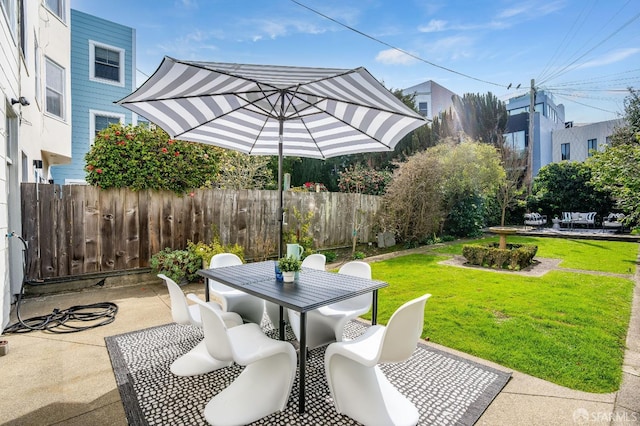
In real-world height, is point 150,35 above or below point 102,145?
above

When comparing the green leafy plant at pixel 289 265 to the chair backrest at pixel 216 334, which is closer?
the chair backrest at pixel 216 334

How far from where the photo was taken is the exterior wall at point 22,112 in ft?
13.1

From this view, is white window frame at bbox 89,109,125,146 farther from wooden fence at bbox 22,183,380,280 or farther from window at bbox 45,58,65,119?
wooden fence at bbox 22,183,380,280

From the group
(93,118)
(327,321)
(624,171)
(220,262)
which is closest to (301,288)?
(327,321)

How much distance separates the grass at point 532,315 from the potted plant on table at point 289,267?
6.20 ft

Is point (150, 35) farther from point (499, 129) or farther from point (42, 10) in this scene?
point (499, 129)

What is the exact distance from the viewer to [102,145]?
18.5 ft

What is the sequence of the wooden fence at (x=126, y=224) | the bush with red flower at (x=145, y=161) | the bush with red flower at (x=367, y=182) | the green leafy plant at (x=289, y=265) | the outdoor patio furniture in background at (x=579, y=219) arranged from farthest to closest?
the outdoor patio furniture in background at (x=579, y=219)
the bush with red flower at (x=367, y=182)
the bush with red flower at (x=145, y=161)
the wooden fence at (x=126, y=224)
the green leafy plant at (x=289, y=265)

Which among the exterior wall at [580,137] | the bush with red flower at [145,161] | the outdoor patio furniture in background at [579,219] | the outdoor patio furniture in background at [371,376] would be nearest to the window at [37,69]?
the bush with red flower at [145,161]

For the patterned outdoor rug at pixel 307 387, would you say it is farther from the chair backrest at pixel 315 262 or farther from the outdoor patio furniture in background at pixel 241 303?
the chair backrest at pixel 315 262

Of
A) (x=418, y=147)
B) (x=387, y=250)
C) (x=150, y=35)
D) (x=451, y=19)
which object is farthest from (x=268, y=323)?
(x=418, y=147)

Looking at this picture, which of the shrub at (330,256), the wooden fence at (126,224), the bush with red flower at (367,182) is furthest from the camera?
the bush with red flower at (367,182)

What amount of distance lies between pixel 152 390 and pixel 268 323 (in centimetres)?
183

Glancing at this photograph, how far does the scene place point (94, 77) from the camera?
11.0 metres
